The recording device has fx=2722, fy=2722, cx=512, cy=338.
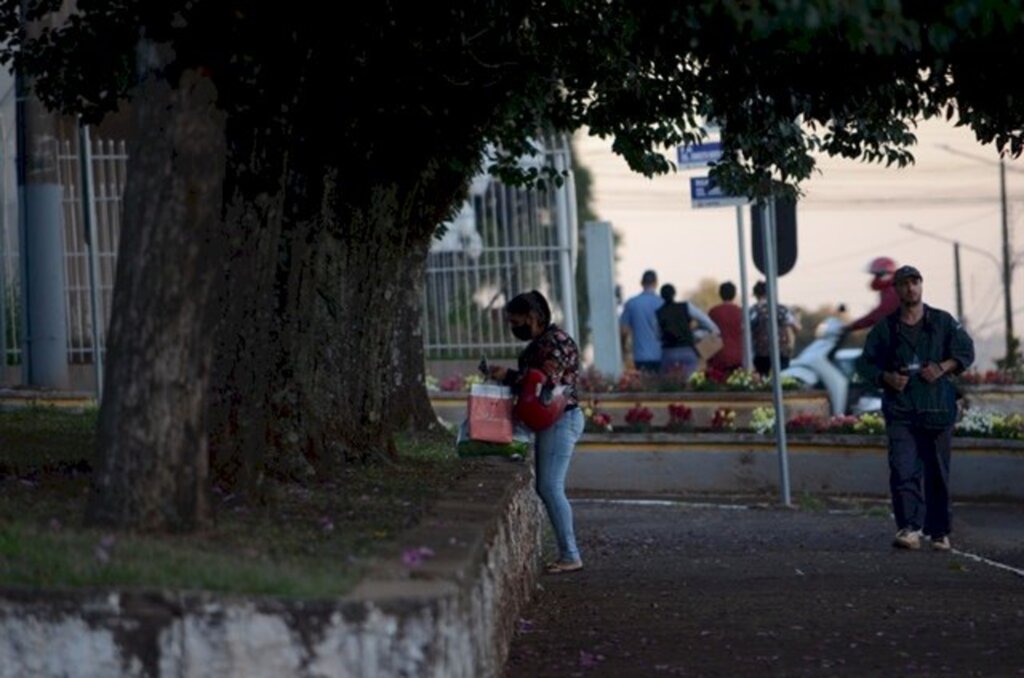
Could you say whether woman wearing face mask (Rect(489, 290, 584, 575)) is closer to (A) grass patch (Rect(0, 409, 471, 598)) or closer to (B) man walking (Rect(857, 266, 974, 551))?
(A) grass patch (Rect(0, 409, 471, 598))

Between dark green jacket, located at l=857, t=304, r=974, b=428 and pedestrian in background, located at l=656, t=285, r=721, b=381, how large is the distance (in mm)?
13902

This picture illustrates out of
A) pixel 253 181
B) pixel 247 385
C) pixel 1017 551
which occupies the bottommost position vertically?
pixel 1017 551

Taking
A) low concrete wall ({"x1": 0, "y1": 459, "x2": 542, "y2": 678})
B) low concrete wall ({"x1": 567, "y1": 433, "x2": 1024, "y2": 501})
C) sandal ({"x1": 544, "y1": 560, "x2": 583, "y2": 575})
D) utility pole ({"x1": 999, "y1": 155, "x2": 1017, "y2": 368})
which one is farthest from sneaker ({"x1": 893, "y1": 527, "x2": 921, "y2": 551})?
utility pole ({"x1": 999, "y1": 155, "x2": 1017, "y2": 368})

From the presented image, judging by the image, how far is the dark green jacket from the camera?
16.2 metres

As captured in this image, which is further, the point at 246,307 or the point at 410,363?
the point at 410,363

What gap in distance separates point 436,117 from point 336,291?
136cm

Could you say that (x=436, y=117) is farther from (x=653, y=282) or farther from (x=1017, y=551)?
(x=653, y=282)

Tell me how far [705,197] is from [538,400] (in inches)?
251

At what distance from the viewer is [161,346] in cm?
998

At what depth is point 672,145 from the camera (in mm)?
17266

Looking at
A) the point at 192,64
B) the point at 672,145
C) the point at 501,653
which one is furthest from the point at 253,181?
the point at 672,145

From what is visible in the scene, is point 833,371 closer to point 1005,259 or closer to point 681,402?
point 681,402

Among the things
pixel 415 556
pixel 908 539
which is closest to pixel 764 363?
pixel 908 539

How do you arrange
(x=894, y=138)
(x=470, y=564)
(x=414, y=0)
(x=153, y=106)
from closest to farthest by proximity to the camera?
1. (x=470, y=564)
2. (x=153, y=106)
3. (x=414, y=0)
4. (x=894, y=138)
